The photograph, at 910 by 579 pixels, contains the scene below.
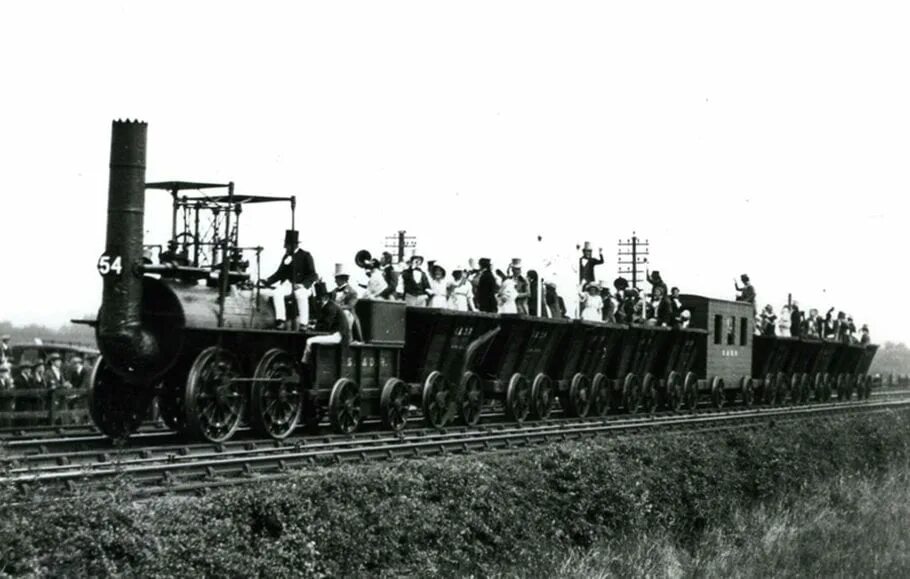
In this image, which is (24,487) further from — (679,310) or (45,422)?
(679,310)

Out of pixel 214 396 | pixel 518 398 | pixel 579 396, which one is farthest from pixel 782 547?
pixel 579 396

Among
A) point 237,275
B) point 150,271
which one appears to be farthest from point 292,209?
point 150,271

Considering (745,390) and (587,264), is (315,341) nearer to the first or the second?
(587,264)

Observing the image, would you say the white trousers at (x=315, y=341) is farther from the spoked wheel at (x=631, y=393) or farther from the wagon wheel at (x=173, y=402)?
the spoked wheel at (x=631, y=393)

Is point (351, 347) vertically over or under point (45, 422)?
over

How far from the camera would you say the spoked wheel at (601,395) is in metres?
24.4

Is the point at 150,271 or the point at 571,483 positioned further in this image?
the point at 150,271

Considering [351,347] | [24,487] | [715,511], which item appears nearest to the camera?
[24,487]

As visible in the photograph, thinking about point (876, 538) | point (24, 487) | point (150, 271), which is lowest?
point (876, 538)

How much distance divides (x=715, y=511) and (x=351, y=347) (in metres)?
5.81

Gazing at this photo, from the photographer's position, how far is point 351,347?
17422 millimetres

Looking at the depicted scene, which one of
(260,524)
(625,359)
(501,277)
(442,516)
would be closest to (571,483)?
(442,516)

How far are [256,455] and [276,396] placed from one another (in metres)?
2.39

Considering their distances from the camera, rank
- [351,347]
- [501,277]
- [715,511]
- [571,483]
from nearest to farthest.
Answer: [571,483] < [715,511] < [351,347] < [501,277]
